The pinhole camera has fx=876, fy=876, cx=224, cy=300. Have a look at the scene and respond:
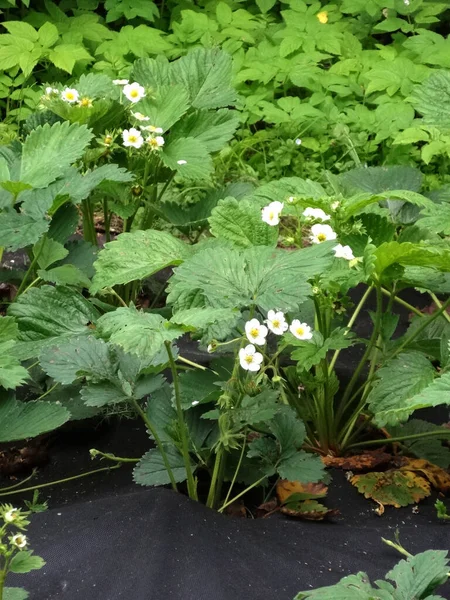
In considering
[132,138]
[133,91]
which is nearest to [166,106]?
[133,91]

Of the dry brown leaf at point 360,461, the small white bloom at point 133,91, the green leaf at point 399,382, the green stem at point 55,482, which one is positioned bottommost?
the dry brown leaf at point 360,461

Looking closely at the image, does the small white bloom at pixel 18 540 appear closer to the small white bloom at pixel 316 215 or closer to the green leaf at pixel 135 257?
the green leaf at pixel 135 257

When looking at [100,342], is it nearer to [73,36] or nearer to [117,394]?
[117,394]

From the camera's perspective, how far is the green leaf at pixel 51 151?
2.09m

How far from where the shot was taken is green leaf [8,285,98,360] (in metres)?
1.99

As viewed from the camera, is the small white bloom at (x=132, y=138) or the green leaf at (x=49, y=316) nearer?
the green leaf at (x=49, y=316)

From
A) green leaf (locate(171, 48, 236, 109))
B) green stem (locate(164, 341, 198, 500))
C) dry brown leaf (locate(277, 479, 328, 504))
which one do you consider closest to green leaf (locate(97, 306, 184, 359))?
green stem (locate(164, 341, 198, 500))

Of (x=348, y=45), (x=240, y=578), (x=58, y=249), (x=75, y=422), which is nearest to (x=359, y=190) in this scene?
(x=58, y=249)

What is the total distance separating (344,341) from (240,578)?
1.83ft

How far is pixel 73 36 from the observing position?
3992mm

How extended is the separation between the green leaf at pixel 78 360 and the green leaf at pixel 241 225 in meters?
0.36

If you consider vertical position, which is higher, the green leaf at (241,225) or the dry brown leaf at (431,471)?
the green leaf at (241,225)

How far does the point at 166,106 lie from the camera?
101 inches

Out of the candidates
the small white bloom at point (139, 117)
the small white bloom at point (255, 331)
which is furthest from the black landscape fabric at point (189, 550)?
the small white bloom at point (139, 117)
